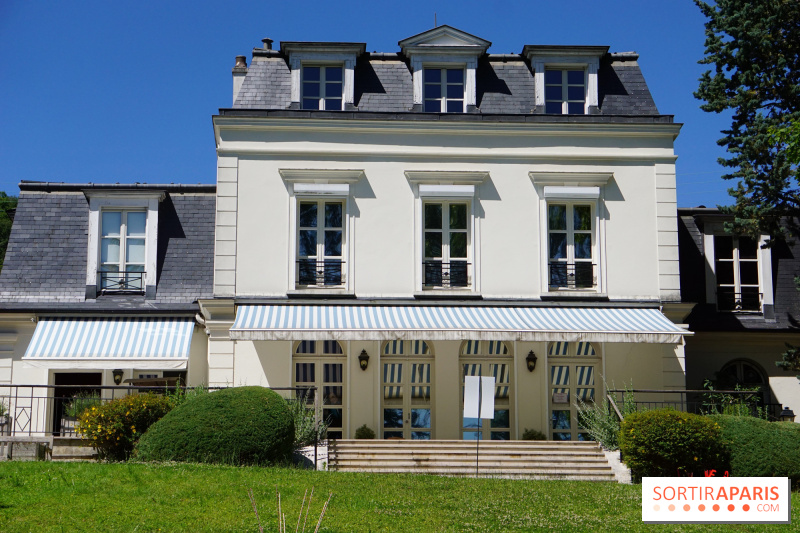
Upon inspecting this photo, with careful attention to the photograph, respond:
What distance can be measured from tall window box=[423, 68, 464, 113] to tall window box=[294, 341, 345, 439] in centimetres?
672

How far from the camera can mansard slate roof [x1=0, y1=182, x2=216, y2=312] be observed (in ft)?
76.1

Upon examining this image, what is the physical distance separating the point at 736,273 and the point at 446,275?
27.1 feet

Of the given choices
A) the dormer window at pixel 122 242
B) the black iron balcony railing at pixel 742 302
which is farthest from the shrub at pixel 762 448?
the dormer window at pixel 122 242

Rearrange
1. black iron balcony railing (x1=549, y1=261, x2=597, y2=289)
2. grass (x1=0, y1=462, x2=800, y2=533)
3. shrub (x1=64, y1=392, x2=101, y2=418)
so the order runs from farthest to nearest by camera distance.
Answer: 1. black iron balcony railing (x1=549, y1=261, x2=597, y2=289)
2. shrub (x1=64, y1=392, x2=101, y2=418)
3. grass (x1=0, y1=462, x2=800, y2=533)

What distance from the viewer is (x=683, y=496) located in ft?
36.5

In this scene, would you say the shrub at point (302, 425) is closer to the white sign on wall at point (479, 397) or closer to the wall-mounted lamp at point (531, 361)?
the white sign on wall at point (479, 397)

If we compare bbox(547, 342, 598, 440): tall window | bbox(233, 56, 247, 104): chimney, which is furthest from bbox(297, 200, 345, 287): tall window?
bbox(547, 342, 598, 440): tall window

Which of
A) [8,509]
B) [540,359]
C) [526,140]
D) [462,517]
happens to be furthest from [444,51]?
[8,509]

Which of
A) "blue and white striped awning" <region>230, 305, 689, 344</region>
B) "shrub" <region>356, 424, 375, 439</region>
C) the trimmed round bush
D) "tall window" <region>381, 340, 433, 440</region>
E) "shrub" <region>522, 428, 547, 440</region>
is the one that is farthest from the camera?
"tall window" <region>381, 340, 433, 440</region>

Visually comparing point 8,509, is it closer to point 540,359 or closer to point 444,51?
point 540,359

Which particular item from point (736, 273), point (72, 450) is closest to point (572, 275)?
point (736, 273)

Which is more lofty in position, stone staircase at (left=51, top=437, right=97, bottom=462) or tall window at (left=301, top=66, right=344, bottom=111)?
tall window at (left=301, top=66, right=344, bottom=111)

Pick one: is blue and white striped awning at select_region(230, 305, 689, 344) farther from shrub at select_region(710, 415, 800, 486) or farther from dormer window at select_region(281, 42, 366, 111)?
dormer window at select_region(281, 42, 366, 111)

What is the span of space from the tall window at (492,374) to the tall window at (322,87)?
7.12m
